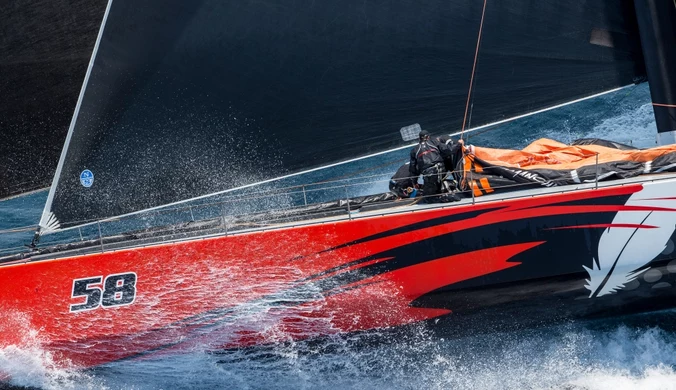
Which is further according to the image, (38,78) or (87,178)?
(38,78)

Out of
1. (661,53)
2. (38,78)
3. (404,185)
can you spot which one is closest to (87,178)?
(38,78)

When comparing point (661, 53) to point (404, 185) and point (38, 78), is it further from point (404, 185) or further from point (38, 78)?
point (38, 78)

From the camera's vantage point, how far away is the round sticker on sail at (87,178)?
5285 mm

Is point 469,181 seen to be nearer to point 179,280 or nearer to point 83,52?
point 179,280

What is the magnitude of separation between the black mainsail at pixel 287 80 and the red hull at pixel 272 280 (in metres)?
0.58

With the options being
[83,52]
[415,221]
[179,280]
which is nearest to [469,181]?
[415,221]

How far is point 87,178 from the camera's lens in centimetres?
529

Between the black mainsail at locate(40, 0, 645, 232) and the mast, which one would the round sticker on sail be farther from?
the mast

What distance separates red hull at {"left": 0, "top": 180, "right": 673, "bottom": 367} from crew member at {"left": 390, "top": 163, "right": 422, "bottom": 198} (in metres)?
0.48

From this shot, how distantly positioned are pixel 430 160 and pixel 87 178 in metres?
2.42

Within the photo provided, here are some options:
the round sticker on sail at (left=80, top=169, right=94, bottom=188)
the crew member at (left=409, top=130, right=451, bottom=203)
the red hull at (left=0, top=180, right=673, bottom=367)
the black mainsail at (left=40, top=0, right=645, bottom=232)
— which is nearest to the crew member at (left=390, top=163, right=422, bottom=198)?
the crew member at (left=409, top=130, right=451, bottom=203)

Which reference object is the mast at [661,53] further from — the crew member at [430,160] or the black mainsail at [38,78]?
the black mainsail at [38,78]

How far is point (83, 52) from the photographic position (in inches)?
265

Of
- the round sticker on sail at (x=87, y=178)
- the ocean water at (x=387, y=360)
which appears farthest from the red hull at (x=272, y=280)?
the round sticker on sail at (x=87, y=178)
